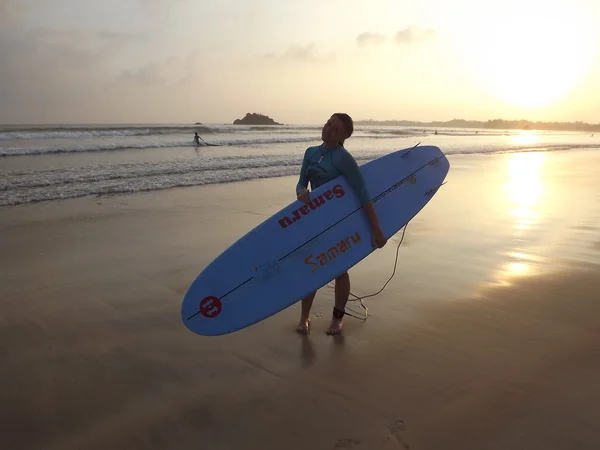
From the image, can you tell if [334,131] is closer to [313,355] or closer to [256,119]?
[313,355]

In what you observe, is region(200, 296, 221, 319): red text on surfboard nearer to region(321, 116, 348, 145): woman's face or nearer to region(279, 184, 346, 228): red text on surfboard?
region(279, 184, 346, 228): red text on surfboard

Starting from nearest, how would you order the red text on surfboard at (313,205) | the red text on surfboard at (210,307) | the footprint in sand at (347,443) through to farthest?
the footprint in sand at (347,443)
the red text on surfboard at (210,307)
the red text on surfboard at (313,205)

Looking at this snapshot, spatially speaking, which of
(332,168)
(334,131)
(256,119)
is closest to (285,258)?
(332,168)

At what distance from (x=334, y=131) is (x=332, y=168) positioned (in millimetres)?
271

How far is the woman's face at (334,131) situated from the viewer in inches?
112

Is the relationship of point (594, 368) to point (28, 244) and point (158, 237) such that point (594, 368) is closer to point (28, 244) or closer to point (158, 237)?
point (158, 237)

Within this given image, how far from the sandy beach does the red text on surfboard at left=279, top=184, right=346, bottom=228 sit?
80cm

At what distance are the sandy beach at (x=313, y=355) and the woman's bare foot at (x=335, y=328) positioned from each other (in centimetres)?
9

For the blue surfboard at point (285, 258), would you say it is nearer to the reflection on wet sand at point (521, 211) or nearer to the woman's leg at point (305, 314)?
the woman's leg at point (305, 314)

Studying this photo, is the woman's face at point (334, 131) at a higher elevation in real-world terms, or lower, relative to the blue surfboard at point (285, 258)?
higher

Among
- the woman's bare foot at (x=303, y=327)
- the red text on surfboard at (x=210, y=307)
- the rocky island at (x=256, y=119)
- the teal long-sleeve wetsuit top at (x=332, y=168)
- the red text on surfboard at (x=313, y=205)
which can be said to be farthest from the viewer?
the rocky island at (x=256, y=119)

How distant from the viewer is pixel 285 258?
3.14 metres

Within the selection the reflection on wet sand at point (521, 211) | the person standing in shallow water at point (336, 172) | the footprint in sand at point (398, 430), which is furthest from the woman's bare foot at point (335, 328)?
the reflection on wet sand at point (521, 211)

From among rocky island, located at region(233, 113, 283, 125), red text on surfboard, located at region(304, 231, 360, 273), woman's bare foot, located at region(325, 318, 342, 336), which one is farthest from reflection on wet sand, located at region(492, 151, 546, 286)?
rocky island, located at region(233, 113, 283, 125)
